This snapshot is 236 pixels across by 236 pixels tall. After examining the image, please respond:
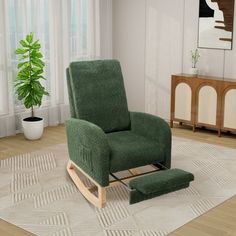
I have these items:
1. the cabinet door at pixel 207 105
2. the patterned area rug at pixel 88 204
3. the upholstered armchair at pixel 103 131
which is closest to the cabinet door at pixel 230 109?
the cabinet door at pixel 207 105

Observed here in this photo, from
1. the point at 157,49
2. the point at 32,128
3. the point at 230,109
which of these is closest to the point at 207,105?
the point at 230,109

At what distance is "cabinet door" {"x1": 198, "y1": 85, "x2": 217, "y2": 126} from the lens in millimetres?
5480

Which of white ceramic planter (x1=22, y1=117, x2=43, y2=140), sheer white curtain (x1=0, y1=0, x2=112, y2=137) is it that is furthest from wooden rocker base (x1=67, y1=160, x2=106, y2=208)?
sheer white curtain (x1=0, y1=0, x2=112, y2=137)

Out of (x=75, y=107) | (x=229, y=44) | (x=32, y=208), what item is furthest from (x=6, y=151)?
(x=229, y=44)

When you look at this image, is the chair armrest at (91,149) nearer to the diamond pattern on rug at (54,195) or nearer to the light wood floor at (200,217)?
the diamond pattern on rug at (54,195)

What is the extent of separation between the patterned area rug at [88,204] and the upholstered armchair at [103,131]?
155mm

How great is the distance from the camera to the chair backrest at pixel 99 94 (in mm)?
3990

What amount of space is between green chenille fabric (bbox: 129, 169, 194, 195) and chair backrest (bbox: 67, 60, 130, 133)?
2.48 ft

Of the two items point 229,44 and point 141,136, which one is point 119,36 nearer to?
point 229,44

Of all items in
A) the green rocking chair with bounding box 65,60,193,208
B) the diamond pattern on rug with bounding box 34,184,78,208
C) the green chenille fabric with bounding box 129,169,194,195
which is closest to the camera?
the green chenille fabric with bounding box 129,169,194,195

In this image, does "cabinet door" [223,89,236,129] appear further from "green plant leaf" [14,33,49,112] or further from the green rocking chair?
"green plant leaf" [14,33,49,112]

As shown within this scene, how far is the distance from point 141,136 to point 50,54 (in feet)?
7.55

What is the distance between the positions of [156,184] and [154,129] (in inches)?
25.8

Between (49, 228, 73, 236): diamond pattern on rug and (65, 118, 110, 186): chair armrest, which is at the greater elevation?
(65, 118, 110, 186): chair armrest
